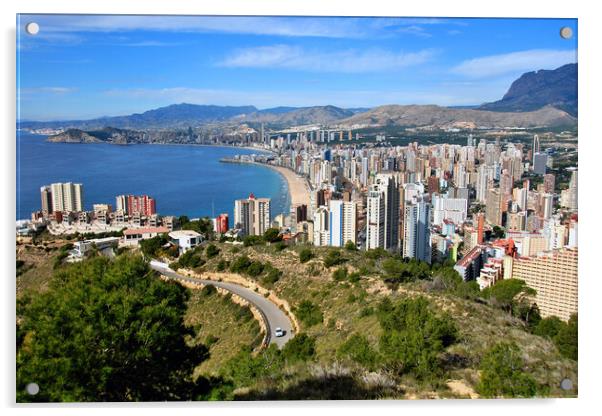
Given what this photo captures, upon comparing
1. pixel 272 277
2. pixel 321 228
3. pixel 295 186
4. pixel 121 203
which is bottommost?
pixel 272 277

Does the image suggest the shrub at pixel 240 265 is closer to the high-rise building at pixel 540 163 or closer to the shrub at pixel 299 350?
the shrub at pixel 299 350

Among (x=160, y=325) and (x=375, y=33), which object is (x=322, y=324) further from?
(x=375, y=33)

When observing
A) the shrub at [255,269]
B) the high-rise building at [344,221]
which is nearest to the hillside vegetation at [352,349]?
the shrub at [255,269]

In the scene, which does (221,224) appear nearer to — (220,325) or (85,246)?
(220,325)

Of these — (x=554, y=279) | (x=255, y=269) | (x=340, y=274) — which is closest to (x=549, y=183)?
(x=554, y=279)

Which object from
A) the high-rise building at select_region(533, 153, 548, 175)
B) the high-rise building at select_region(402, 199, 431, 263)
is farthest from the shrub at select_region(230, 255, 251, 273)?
the high-rise building at select_region(533, 153, 548, 175)

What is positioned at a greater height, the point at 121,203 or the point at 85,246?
the point at 121,203
